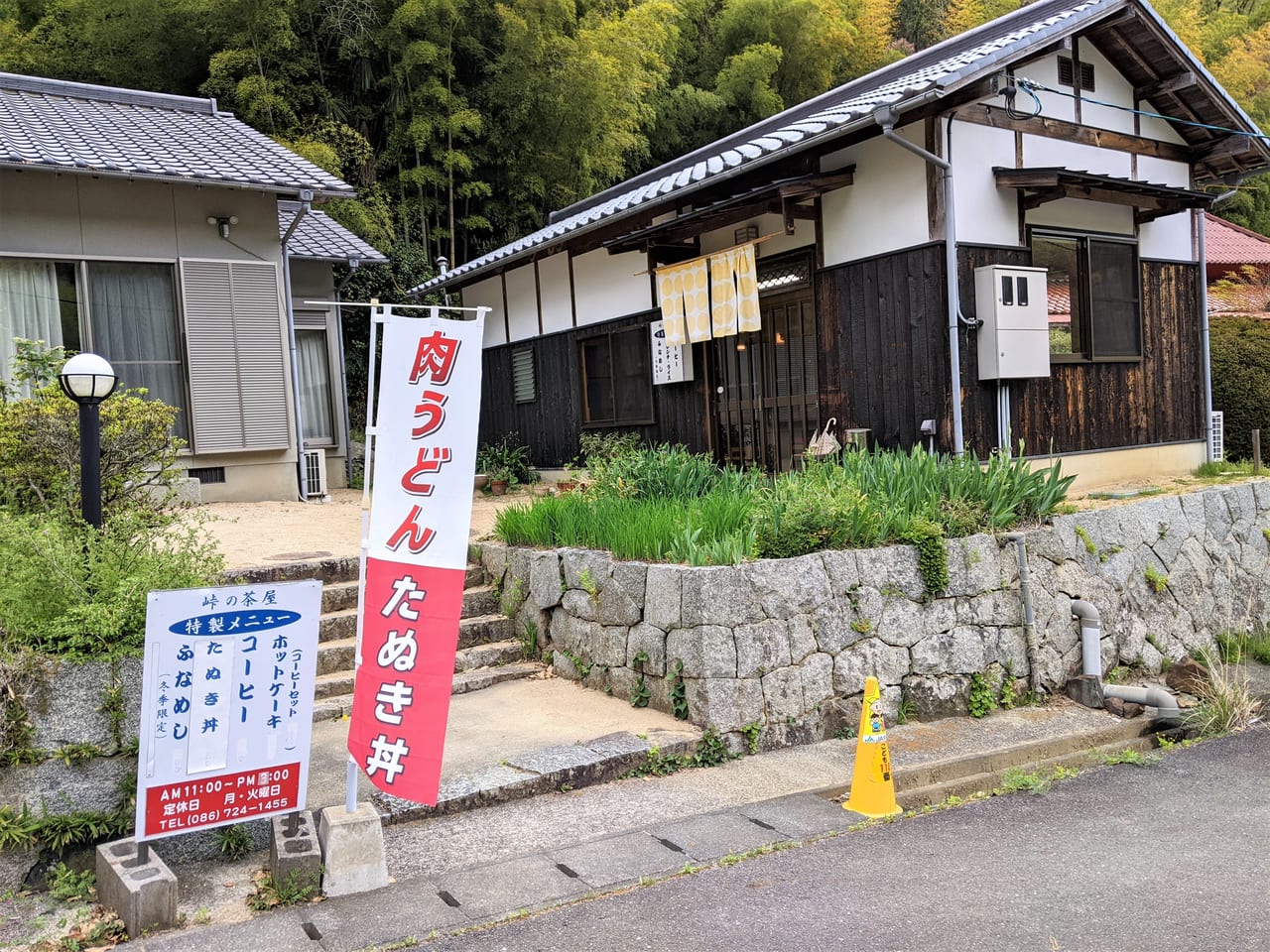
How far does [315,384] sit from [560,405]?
4.27 m

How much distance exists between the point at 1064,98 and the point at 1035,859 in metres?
8.32

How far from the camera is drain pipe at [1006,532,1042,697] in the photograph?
7.20 m

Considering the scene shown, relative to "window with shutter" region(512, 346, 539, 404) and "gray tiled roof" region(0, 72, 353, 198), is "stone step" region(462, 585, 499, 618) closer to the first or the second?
"gray tiled roof" region(0, 72, 353, 198)

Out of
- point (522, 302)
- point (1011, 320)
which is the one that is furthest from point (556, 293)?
point (1011, 320)

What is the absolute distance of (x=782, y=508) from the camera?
657 centimetres

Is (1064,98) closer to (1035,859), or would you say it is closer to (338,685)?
(1035,859)

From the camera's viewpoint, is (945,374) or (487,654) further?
(945,374)

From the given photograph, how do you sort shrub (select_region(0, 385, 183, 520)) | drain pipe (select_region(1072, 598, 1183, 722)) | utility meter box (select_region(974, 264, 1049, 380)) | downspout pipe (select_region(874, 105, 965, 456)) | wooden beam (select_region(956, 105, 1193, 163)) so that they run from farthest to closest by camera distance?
wooden beam (select_region(956, 105, 1193, 163)) < utility meter box (select_region(974, 264, 1049, 380)) < downspout pipe (select_region(874, 105, 965, 456)) < drain pipe (select_region(1072, 598, 1183, 722)) < shrub (select_region(0, 385, 183, 520))

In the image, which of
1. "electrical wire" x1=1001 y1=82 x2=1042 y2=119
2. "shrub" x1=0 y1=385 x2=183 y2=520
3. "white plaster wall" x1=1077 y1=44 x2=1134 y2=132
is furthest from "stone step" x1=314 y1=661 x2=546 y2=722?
"white plaster wall" x1=1077 y1=44 x2=1134 y2=132

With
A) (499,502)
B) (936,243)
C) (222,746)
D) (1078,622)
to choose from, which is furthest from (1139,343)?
(222,746)

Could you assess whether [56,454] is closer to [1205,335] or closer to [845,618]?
[845,618]

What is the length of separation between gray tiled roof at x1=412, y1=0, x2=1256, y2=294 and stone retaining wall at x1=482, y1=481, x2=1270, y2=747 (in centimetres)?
380

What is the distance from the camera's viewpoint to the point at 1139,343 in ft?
34.2

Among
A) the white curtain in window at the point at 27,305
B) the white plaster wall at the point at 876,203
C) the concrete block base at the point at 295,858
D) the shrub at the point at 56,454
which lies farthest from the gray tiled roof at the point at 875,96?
the concrete block base at the point at 295,858
